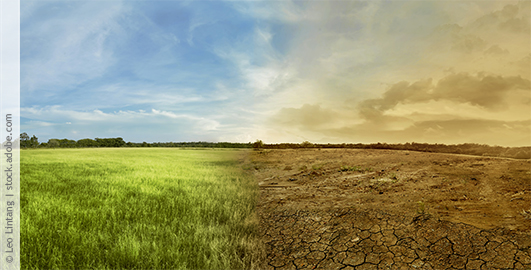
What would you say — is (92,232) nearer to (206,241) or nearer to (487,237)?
(206,241)

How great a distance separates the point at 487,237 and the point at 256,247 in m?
3.92

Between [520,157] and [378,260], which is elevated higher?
[520,157]

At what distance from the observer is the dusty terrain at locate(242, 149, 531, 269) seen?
11.6ft

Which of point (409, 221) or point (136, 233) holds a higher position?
point (409, 221)

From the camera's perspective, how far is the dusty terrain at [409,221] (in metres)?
3.55

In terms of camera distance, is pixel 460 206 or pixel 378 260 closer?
pixel 378 260

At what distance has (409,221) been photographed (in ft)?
14.6

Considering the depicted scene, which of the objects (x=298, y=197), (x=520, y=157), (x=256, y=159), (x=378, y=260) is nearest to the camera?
(x=378, y=260)

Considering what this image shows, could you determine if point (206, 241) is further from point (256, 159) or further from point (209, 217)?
point (256, 159)

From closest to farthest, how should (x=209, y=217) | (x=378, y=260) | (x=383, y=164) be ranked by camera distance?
(x=378, y=260) < (x=209, y=217) < (x=383, y=164)

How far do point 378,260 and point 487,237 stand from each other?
1933mm

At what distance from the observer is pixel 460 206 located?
16.1 ft

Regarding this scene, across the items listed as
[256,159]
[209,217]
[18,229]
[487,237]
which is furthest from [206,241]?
[256,159]

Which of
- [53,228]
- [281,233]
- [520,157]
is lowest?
[281,233]
